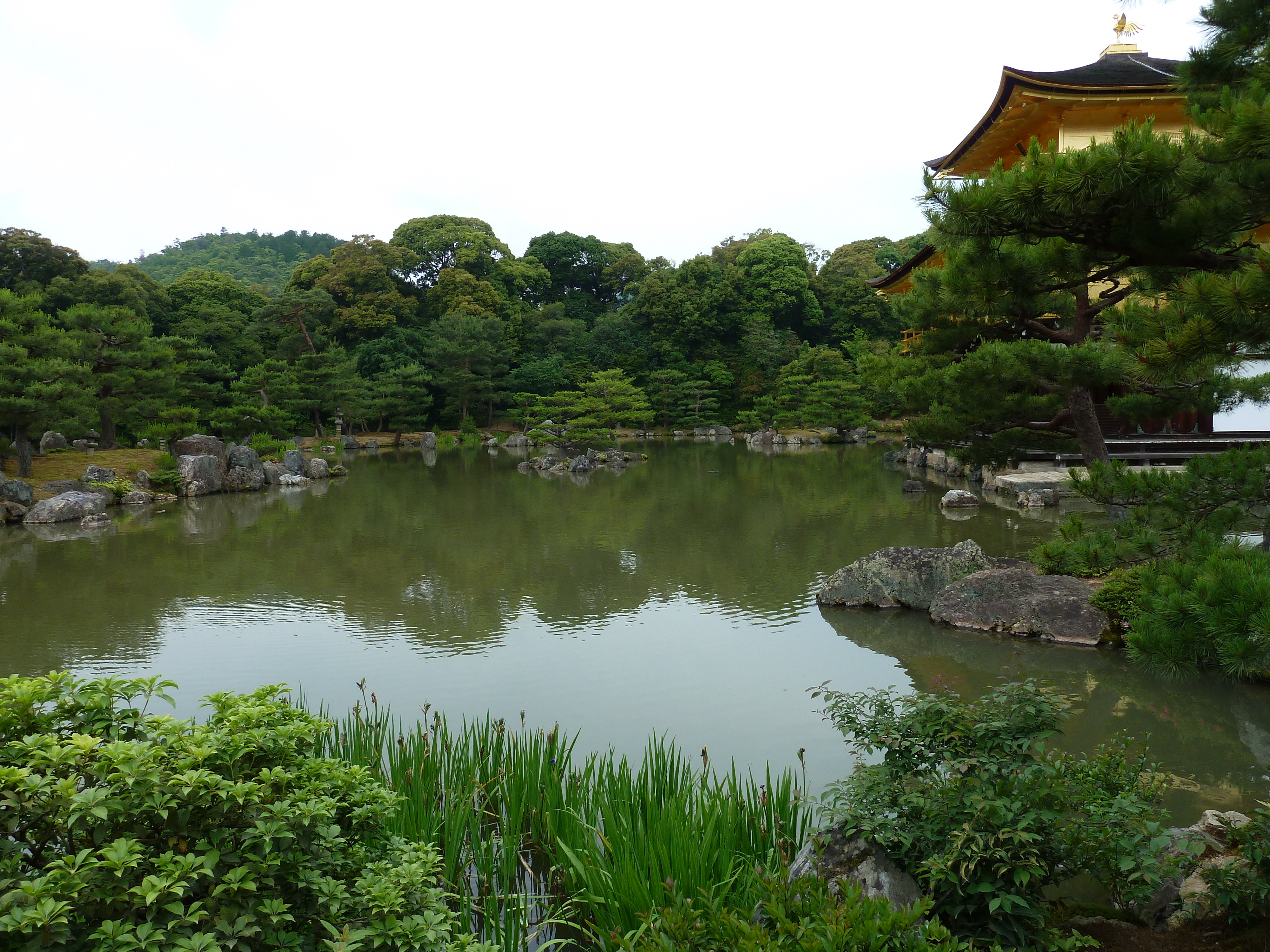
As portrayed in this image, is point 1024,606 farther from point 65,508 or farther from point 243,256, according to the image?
point 243,256

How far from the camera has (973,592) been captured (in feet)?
21.4

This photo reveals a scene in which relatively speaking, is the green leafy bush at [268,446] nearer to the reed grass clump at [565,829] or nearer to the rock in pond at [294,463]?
the rock in pond at [294,463]

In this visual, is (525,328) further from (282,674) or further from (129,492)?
(282,674)

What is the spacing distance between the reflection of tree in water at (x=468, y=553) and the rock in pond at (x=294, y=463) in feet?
7.21

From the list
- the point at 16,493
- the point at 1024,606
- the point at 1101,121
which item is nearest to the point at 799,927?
the point at 1024,606

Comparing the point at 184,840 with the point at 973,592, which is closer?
the point at 184,840

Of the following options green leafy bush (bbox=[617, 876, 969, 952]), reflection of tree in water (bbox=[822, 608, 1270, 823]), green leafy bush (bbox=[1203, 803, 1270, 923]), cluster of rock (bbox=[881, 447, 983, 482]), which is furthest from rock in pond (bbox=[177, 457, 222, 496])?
green leafy bush (bbox=[1203, 803, 1270, 923])

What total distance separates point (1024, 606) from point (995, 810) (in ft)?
14.9

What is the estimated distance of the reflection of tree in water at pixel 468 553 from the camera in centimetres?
733

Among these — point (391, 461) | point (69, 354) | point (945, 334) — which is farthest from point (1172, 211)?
point (391, 461)

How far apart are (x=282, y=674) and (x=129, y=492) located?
11.6 meters

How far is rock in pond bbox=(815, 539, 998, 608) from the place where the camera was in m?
6.95

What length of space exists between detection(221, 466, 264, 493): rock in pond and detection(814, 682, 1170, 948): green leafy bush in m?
16.8

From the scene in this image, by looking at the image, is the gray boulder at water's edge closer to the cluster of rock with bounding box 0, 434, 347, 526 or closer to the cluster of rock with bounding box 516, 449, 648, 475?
the cluster of rock with bounding box 0, 434, 347, 526
